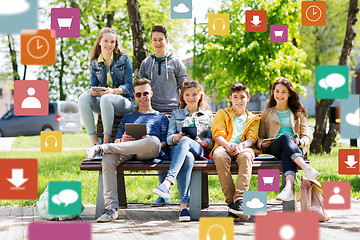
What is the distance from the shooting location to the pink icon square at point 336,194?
4918mm

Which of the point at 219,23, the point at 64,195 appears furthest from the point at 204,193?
the point at 219,23

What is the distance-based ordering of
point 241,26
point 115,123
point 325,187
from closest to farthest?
point 325,187 < point 115,123 < point 241,26

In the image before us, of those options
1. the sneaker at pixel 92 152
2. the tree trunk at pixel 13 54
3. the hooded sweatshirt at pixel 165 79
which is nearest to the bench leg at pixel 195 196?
the sneaker at pixel 92 152

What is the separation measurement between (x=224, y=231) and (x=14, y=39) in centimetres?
2325

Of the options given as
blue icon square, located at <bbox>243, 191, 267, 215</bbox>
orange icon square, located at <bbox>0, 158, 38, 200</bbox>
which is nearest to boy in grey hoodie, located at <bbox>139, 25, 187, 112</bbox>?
blue icon square, located at <bbox>243, 191, 267, 215</bbox>

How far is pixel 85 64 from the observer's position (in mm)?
25344

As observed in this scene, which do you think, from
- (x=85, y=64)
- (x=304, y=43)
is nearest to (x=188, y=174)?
(x=85, y=64)

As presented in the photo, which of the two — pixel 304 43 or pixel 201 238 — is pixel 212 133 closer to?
pixel 201 238

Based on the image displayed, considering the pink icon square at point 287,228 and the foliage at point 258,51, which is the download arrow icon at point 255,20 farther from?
the foliage at point 258,51

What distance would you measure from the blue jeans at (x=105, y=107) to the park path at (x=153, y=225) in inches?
39.1

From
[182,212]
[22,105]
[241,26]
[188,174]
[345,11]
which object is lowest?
[182,212]

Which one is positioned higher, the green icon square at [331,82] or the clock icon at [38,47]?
the clock icon at [38,47]

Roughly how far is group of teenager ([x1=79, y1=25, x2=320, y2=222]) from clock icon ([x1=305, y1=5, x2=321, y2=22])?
0.74 meters

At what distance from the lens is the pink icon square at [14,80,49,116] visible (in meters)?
4.99
